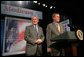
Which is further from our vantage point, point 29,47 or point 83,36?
point 29,47

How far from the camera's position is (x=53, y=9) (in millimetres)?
3467

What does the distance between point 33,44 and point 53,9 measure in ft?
6.41

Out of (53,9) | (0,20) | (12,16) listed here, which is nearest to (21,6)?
(12,16)

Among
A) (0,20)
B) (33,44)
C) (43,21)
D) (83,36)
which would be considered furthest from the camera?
(43,21)

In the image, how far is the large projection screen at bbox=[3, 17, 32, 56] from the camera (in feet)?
9.68

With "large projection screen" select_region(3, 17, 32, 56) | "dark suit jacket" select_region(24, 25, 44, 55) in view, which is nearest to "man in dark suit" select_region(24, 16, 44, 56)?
"dark suit jacket" select_region(24, 25, 44, 55)

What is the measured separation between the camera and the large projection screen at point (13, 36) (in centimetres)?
295

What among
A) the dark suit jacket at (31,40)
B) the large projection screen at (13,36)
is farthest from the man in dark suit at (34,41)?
the large projection screen at (13,36)

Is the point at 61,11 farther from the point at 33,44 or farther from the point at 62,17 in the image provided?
the point at 33,44

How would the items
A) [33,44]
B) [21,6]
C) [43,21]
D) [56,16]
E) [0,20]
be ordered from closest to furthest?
[56,16] → [33,44] → [0,20] → [21,6] → [43,21]

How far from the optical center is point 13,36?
10.1 ft

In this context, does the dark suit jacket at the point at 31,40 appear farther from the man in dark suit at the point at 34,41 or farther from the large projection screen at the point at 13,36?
the large projection screen at the point at 13,36

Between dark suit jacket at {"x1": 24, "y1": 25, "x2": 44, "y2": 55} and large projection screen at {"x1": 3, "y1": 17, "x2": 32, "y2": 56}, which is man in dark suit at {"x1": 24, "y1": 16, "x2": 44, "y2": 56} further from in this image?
large projection screen at {"x1": 3, "y1": 17, "x2": 32, "y2": 56}

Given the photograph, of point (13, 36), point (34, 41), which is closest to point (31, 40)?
point (34, 41)
